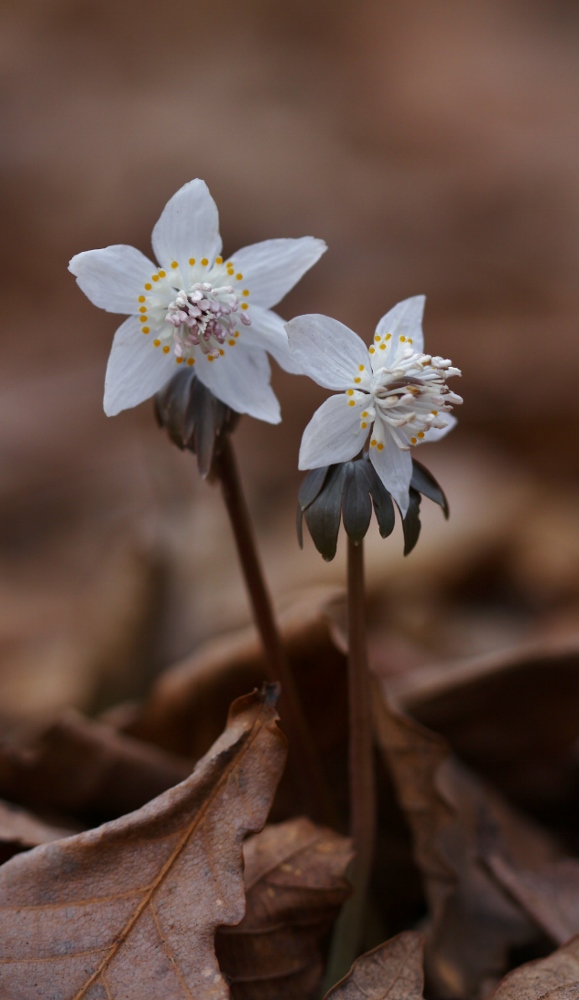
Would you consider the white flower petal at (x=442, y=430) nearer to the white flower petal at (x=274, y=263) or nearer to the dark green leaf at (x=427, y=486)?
the dark green leaf at (x=427, y=486)

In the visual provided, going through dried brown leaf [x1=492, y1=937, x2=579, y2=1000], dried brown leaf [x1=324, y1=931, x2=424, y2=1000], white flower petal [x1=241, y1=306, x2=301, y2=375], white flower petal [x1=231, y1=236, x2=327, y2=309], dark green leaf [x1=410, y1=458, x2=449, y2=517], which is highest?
white flower petal [x1=231, y1=236, x2=327, y2=309]

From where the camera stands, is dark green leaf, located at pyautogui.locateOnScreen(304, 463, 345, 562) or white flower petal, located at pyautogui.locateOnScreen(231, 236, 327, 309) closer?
dark green leaf, located at pyautogui.locateOnScreen(304, 463, 345, 562)

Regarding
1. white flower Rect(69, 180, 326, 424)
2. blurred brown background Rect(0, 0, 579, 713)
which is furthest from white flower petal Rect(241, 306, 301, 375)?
blurred brown background Rect(0, 0, 579, 713)

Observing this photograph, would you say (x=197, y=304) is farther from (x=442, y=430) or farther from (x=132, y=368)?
(x=442, y=430)

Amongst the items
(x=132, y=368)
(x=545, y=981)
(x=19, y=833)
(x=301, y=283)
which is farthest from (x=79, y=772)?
(x=301, y=283)

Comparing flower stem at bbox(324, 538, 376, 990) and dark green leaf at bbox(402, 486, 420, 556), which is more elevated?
dark green leaf at bbox(402, 486, 420, 556)

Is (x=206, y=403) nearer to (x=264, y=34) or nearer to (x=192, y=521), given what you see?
(x=192, y=521)

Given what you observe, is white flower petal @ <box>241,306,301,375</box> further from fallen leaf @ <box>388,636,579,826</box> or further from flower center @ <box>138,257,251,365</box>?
fallen leaf @ <box>388,636,579,826</box>
